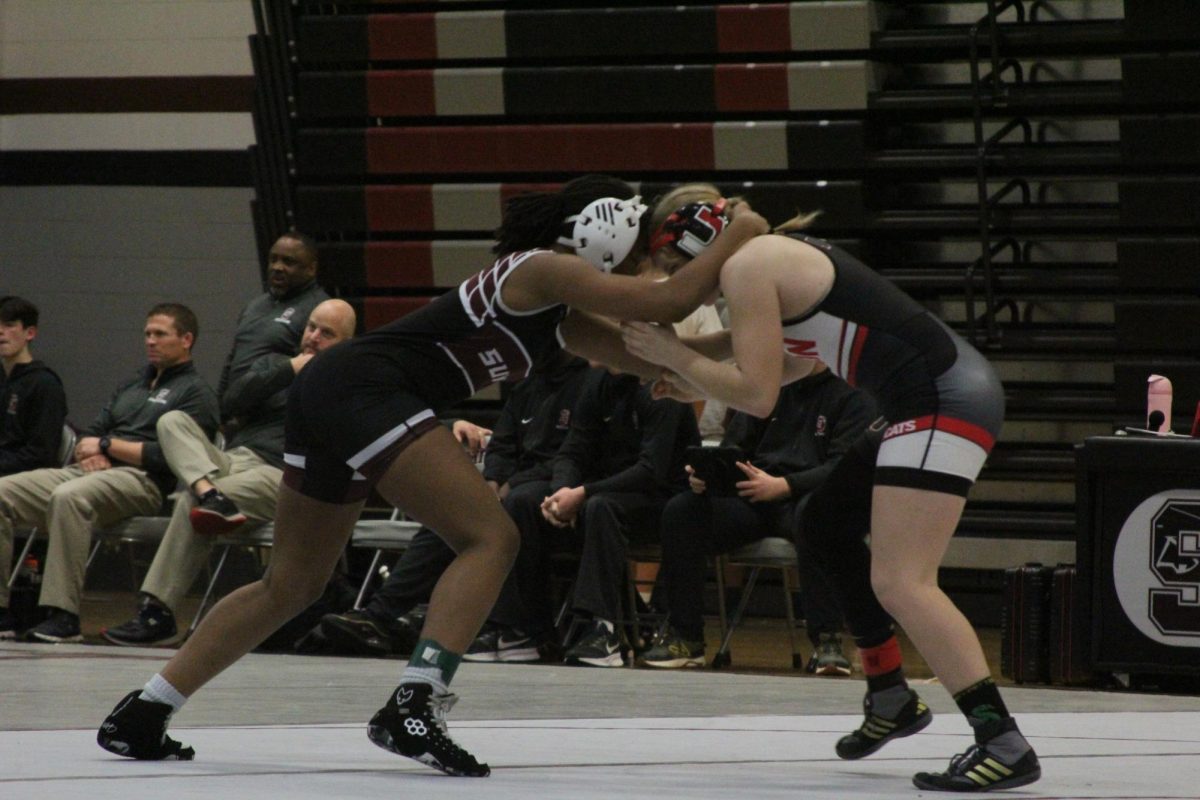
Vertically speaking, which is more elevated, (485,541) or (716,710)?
(485,541)

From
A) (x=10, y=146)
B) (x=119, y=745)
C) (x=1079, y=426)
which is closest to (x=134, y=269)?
(x=10, y=146)

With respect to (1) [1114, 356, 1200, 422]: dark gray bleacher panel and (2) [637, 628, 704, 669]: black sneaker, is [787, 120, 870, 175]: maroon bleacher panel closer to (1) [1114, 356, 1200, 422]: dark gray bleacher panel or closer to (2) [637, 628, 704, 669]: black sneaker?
(1) [1114, 356, 1200, 422]: dark gray bleacher panel

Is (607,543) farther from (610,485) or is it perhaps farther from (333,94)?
(333,94)

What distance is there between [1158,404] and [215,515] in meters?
3.44

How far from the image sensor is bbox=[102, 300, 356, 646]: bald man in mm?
7184

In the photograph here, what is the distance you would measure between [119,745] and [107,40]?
7408mm

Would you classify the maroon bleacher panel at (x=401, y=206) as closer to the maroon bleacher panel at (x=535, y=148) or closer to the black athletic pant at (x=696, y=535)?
the maroon bleacher panel at (x=535, y=148)

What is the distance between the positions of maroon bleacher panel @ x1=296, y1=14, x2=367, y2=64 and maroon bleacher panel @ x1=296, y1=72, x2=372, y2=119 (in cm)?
9

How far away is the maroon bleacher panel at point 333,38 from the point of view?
9047 mm

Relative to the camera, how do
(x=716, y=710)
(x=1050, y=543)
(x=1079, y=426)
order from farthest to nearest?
1. (x=1079, y=426)
2. (x=1050, y=543)
3. (x=716, y=710)

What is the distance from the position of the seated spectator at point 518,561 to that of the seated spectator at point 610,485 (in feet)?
0.48

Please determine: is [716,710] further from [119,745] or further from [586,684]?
[119,745]

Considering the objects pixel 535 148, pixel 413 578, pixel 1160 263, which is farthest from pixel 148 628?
pixel 1160 263

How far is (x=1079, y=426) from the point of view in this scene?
781cm
